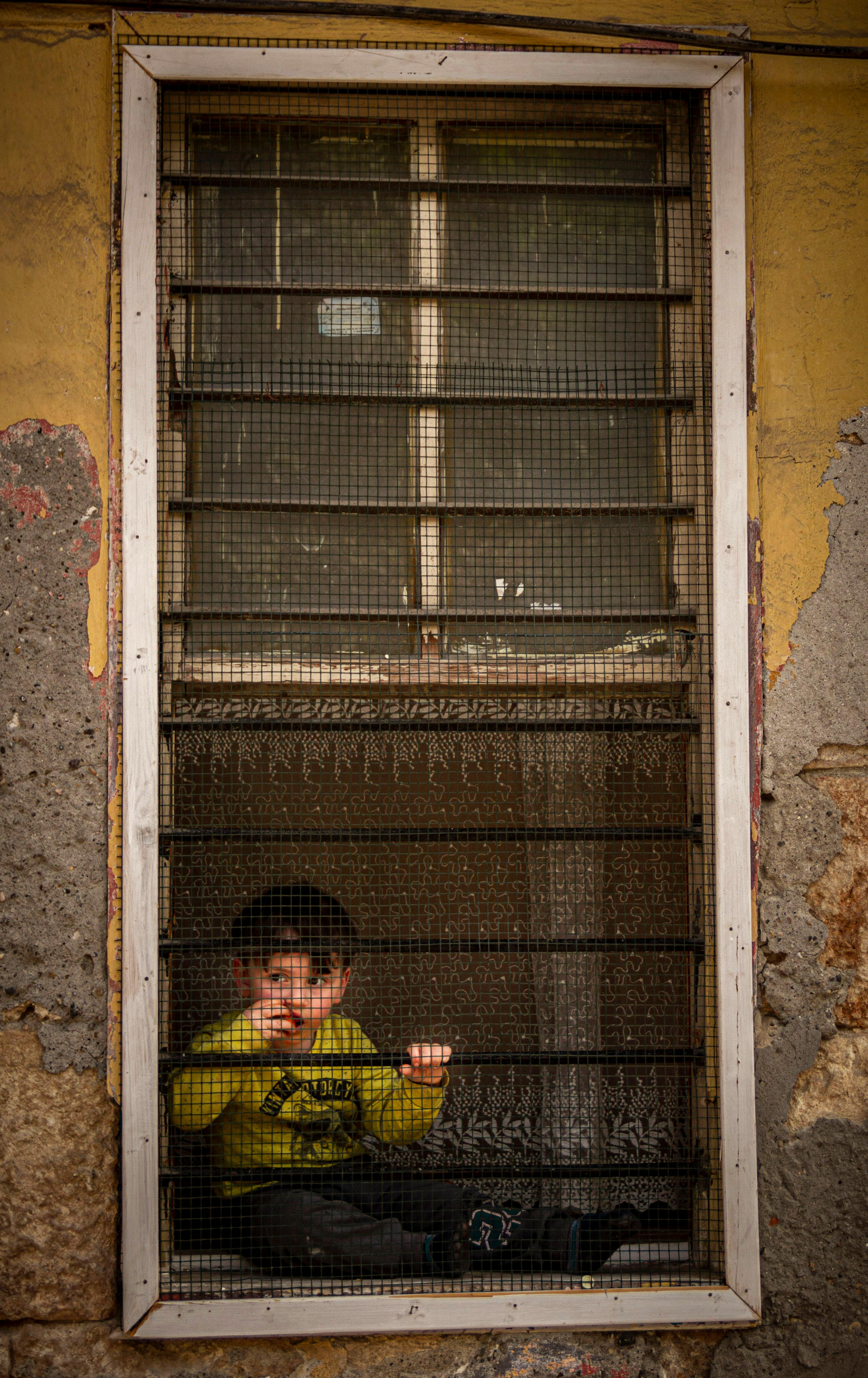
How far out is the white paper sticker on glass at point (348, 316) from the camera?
193 centimetres

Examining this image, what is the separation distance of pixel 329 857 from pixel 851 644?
1.17 metres

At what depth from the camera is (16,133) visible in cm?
183

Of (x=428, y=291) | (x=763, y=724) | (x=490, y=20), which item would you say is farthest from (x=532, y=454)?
(x=490, y=20)

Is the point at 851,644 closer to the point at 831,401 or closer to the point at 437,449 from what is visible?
the point at 831,401

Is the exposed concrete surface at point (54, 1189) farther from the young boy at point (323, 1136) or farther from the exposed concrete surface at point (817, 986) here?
the exposed concrete surface at point (817, 986)

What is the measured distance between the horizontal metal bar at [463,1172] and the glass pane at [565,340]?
5.20 feet

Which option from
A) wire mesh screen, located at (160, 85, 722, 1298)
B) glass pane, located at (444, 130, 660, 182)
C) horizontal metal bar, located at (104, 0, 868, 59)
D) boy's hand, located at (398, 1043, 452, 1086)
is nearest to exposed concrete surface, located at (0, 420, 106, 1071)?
wire mesh screen, located at (160, 85, 722, 1298)

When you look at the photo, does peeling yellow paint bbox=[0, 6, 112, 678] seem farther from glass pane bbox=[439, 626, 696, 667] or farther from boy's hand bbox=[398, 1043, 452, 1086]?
boy's hand bbox=[398, 1043, 452, 1086]

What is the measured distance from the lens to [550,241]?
196cm

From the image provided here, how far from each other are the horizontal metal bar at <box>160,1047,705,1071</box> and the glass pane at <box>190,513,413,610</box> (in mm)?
904

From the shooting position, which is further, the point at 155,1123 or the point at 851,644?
the point at 851,644

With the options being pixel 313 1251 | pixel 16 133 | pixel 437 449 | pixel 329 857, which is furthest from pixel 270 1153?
pixel 16 133

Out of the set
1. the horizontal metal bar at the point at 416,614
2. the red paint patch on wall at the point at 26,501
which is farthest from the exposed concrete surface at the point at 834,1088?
the red paint patch on wall at the point at 26,501

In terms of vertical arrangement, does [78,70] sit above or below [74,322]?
above
